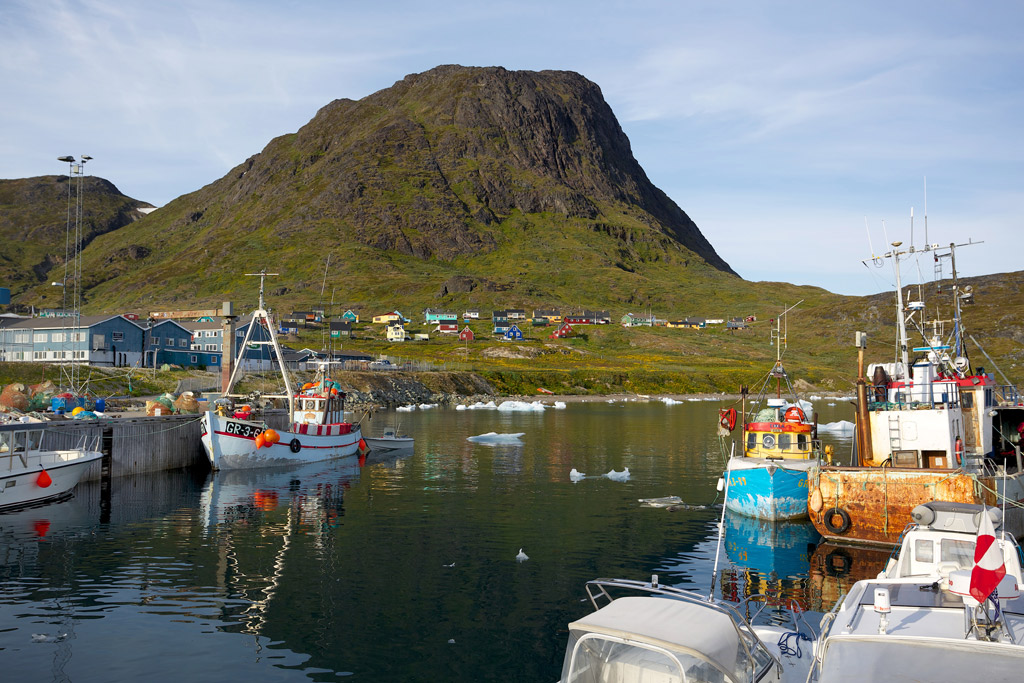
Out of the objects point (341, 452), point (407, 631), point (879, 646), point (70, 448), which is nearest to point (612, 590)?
point (407, 631)

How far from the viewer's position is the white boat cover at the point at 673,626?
1179 centimetres

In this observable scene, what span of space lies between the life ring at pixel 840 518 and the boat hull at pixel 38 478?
3487 cm

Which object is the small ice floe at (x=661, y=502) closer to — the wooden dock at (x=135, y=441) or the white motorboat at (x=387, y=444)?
the white motorboat at (x=387, y=444)

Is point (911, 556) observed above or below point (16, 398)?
below

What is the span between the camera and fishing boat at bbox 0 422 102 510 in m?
33.8

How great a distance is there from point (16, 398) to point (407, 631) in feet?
141

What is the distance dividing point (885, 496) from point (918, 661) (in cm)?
1692

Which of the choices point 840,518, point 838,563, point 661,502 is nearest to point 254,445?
point 661,502

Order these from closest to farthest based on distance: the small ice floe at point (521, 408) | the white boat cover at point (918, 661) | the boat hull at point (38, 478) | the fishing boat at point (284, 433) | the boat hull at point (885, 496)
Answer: the white boat cover at point (918, 661) → the boat hull at point (885, 496) → the boat hull at point (38, 478) → the fishing boat at point (284, 433) → the small ice floe at point (521, 408)

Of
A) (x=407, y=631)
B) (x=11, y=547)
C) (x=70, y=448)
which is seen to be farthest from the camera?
(x=70, y=448)

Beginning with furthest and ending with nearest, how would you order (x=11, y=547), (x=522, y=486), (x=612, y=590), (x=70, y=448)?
(x=522, y=486)
(x=70, y=448)
(x=11, y=547)
(x=612, y=590)

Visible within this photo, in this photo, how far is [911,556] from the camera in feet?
59.1

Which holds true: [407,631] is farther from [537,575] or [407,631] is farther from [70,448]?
[70,448]

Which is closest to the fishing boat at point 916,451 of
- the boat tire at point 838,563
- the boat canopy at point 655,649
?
the boat tire at point 838,563
